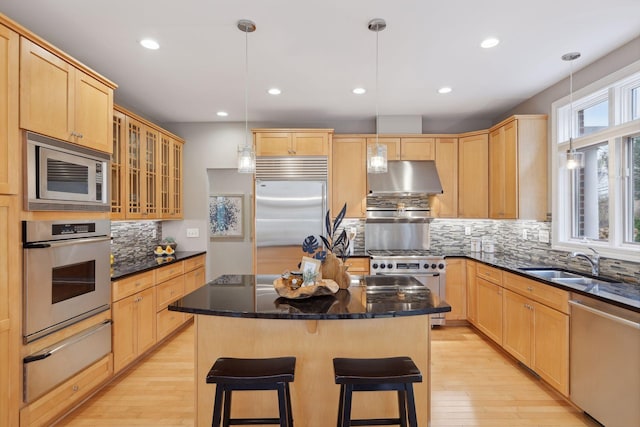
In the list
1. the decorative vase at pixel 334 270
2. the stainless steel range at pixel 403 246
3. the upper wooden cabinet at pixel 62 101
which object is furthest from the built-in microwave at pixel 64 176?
the stainless steel range at pixel 403 246

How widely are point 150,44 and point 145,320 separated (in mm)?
2519

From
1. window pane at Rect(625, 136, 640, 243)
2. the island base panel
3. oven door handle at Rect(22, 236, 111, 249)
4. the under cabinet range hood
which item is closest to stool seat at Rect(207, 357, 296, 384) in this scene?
the island base panel

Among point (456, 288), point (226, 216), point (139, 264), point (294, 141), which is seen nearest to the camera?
point (139, 264)

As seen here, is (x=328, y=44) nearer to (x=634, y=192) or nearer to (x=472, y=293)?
(x=634, y=192)

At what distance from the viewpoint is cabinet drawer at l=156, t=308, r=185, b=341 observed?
3695 millimetres

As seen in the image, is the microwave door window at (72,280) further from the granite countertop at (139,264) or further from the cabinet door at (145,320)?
the cabinet door at (145,320)

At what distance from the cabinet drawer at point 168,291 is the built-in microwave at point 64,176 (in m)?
1.26

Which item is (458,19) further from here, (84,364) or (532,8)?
(84,364)

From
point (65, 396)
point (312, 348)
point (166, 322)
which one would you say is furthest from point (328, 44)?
point (166, 322)

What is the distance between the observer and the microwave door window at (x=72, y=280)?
7.55 feet

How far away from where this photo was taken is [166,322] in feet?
12.6

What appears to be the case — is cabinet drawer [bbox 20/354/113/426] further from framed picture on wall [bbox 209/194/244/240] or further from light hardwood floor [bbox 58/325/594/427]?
framed picture on wall [bbox 209/194/244/240]

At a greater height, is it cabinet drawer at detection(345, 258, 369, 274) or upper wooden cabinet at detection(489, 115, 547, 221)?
upper wooden cabinet at detection(489, 115, 547, 221)

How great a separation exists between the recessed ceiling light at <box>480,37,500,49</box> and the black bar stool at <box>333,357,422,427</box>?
96.0 inches
